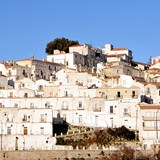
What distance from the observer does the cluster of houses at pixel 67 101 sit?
2534 inches

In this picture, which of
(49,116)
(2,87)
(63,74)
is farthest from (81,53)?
(49,116)

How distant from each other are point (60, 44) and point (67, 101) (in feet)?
130

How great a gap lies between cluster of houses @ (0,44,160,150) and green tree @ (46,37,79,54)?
42.8 feet

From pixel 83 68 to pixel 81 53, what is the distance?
6.03m

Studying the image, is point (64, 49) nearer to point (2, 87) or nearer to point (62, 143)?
point (2, 87)

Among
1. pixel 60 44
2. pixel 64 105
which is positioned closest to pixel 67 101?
pixel 64 105

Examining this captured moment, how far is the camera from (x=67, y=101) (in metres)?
71.1

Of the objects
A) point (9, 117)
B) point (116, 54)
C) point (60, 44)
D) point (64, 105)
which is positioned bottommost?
point (9, 117)

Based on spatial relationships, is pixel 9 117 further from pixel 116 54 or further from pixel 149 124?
pixel 116 54

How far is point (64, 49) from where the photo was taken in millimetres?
107812

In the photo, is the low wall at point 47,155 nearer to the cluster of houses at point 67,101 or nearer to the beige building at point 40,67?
the cluster of houses at point 67,101

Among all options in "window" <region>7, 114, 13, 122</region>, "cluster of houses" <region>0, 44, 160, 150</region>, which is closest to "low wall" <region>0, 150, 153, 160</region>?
"cluster of houses" <region>0, 44, 160, 150</region>

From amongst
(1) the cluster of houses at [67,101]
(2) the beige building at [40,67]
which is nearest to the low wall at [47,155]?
(1) the cluster of houses at [67,101]

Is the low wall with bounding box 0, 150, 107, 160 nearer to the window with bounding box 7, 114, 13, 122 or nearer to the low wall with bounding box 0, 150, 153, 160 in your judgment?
the low wall with bounding box 0, 150, 153, 160
